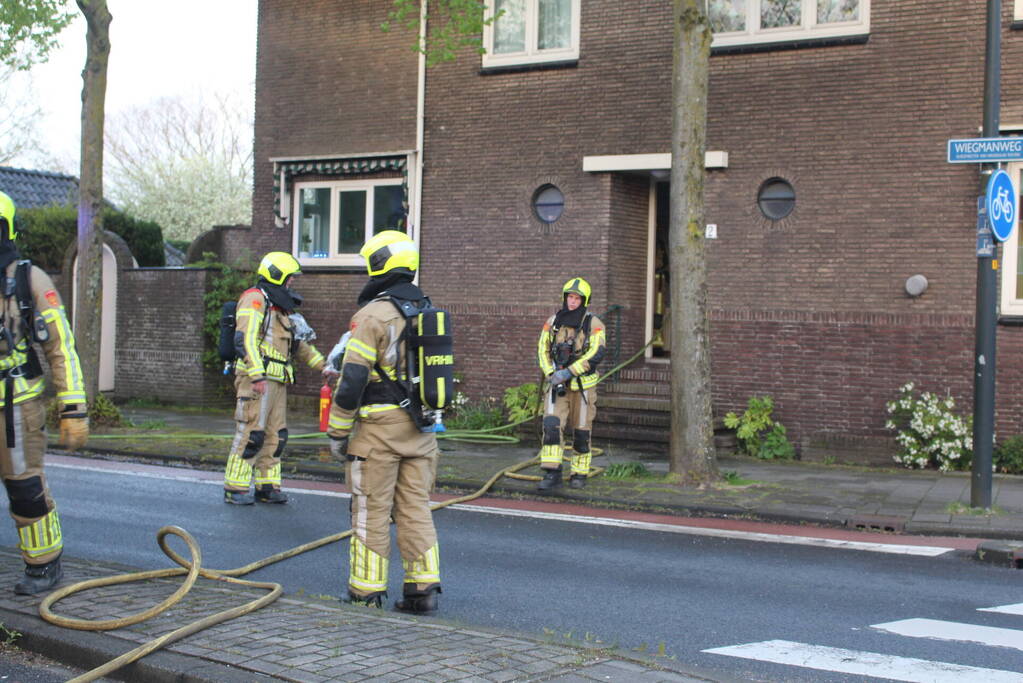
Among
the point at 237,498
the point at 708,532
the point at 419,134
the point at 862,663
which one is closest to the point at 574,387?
the point at 708,532

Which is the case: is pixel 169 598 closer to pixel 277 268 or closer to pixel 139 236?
pixel 277 268

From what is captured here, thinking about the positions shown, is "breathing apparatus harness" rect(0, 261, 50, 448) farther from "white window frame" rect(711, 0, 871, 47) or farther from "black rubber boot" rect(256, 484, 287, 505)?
Answer: "white window frame" rect(711, 0, 871, 47)

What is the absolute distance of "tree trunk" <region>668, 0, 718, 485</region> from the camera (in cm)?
1132

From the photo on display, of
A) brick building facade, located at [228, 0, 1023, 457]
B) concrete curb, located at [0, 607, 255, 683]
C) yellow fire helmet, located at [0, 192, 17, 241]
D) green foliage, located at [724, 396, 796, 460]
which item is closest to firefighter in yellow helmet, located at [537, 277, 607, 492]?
green foliage, located at [724, 396, 796, 460]

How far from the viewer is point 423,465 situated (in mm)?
6508

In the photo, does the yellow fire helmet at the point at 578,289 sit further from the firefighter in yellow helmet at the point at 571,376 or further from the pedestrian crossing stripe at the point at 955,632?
the pedestrian crossing stripe at the point at 955,632

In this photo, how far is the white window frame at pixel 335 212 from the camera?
18.2 meters

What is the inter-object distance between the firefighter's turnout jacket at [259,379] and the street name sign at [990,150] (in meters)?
5.77

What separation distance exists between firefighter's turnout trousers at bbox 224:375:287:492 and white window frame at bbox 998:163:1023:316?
832cm

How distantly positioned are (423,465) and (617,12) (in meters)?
10.6

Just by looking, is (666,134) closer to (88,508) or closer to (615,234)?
(615,234)

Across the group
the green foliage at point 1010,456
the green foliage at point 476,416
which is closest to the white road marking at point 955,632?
the green foliage at point 1010,456

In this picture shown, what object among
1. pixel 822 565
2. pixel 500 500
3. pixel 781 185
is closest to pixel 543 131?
pixel 781 185

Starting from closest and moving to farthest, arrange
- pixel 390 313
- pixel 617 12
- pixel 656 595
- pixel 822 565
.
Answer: pixel 390 313, pixel 656 595, pixel 822 565, pixel 617 12
